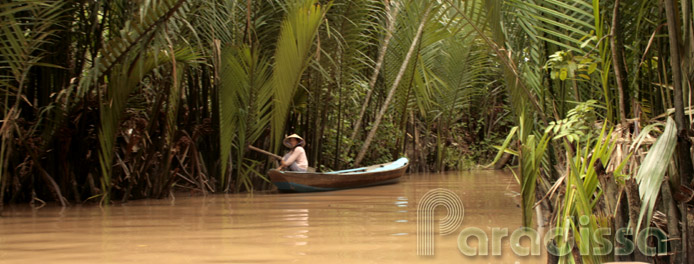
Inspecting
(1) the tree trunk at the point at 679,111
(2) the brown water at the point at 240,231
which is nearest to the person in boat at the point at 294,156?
(2) the brown water at the point at 240,231

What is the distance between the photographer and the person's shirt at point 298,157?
8.89 meters

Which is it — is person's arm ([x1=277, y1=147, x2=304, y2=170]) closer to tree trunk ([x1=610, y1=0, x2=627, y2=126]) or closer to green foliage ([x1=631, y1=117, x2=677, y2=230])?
tree trunk ([x1=610, y1=0, x2=627, y2=126])

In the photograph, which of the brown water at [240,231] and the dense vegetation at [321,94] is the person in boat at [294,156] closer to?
the dense vegetation at [321,94]

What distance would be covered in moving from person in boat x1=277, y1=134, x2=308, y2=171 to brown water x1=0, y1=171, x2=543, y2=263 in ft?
2.84

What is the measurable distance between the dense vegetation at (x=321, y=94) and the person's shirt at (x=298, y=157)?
222 mm

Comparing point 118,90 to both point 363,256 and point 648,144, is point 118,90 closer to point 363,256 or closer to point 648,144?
point 363,256

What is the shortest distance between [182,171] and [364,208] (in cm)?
285

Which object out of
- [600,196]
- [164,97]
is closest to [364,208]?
[164,97]

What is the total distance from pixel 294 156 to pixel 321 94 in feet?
4.45

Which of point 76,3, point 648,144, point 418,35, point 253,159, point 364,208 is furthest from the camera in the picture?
point 418,35

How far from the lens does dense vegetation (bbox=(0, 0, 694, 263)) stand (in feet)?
9.00

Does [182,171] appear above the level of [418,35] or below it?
below

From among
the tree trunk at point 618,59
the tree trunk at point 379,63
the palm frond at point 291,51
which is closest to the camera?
the tree trunk at point 618,59

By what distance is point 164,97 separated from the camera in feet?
23.3
